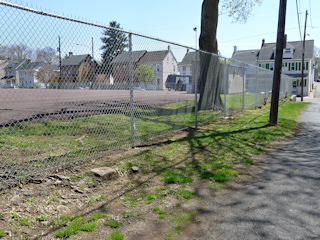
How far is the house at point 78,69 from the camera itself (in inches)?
158

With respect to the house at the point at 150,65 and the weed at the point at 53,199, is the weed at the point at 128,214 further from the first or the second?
the house at the point at 150,65

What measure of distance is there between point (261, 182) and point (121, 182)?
2.28 metres

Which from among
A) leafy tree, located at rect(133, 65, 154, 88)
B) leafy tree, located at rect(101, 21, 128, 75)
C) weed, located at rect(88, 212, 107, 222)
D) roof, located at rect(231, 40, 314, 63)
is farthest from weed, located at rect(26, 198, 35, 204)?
roof, located at rect(231, 40, 314, 63)

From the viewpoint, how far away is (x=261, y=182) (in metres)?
4.43

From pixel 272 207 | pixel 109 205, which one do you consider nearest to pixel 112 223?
pixel 109 205

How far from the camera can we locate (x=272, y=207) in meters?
3.49

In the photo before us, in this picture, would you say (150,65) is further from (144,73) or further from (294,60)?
(294,60)

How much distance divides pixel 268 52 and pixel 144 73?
5007 centimetres

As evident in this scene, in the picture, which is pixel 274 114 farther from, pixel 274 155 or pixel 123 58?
pixel 123 58

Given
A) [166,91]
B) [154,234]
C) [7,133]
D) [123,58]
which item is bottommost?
[154,234]

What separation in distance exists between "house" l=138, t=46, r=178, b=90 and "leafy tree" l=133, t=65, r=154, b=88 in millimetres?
84

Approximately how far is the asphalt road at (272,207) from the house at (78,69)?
8.84ft

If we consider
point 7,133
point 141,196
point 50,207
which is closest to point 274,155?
point 141,196

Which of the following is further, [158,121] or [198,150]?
[158,121]
